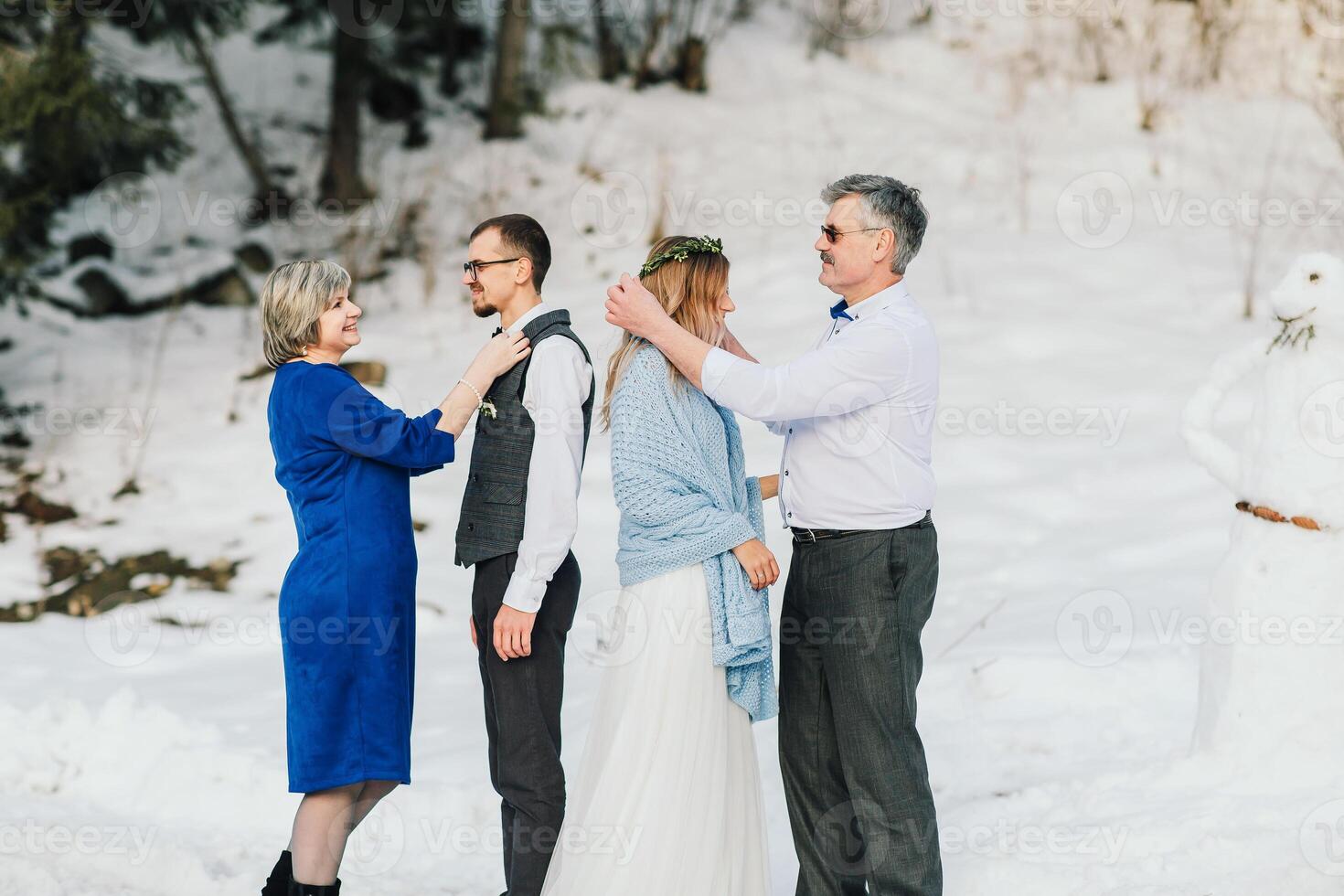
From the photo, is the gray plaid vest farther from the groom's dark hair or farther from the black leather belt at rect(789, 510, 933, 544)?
the black leather belt at rect(789, 510, 933, 544)

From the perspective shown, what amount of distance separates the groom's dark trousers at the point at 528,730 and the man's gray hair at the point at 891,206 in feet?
4.23

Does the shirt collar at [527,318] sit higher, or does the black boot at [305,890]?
the shirt collar at [527,318]

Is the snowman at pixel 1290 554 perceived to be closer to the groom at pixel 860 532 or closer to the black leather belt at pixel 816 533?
the groom at pixel 860 532

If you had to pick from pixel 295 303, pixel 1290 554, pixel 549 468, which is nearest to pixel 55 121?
pixel 295 303

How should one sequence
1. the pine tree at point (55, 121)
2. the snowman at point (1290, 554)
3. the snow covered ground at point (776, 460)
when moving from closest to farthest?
the snowman at point (1290, 554), the snow covered ground at point (776, 460), the pine tree at point (55, 121)

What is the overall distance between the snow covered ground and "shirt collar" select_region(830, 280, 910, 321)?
175 cm

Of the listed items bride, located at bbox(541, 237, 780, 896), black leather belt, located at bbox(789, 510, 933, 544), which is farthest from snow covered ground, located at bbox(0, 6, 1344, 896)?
black leather belt, located at bbox(789, 510, 933, 544)

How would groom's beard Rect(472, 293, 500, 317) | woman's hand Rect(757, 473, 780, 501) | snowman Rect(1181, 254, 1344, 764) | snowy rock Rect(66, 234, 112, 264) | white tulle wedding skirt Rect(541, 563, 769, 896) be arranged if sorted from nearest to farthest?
white tulle wedding skirt Rect(541, 563, 769, 896) → groom's beard Rect(472, 293, 500, 317) → woman's hand Rect(757, 473, 780, 501) → snowman Rect(1181, 254, 1344, 764) → snowy rock Rect(66, 234, 112, 264)

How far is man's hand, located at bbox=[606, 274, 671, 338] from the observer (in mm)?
3355

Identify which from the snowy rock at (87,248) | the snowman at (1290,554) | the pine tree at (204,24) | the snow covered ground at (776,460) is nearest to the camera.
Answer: the snowman at (1290,554)

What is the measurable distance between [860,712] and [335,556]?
4.75ft

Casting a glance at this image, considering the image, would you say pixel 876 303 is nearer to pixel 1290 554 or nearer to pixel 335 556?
pixel 335 556

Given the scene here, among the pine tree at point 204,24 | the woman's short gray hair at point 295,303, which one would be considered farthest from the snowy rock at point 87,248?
the woman's short gray hair at point 295,303

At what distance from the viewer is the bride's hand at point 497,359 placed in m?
3.54
